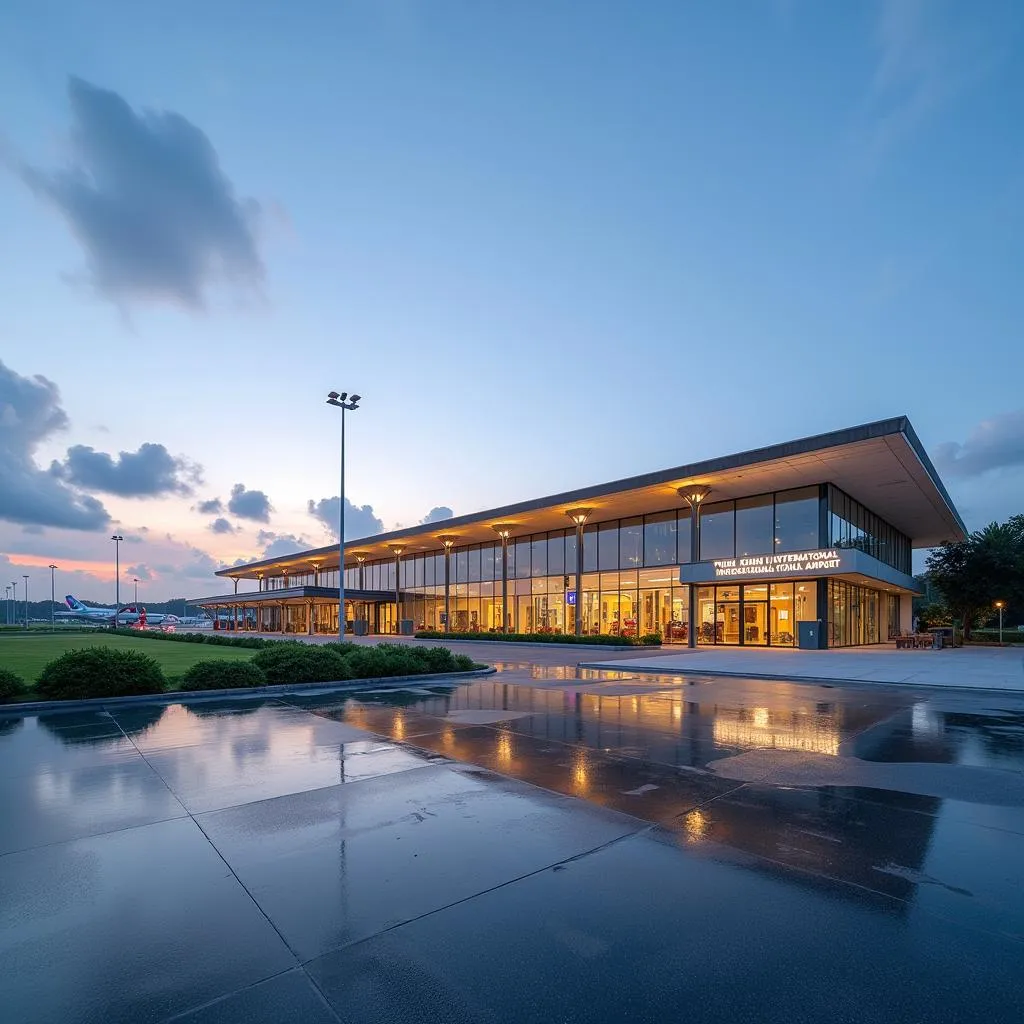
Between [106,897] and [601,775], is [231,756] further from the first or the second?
[601,775]

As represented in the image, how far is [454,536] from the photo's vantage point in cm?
5312

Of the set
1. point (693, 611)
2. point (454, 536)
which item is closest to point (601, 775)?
point (693, 611)

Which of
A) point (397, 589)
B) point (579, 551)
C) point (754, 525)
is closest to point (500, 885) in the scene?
point (754, 525)

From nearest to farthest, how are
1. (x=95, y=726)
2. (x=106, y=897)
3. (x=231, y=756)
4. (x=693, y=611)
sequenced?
(x=106, y=897)
(x=231, y=756)
(x=95, y=726)
(x=693, y=611)

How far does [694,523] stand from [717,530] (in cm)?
432

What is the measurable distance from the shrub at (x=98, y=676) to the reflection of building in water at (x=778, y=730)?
1319 centimetres

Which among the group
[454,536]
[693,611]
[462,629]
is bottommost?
[462,629]

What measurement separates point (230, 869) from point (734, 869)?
4114 mm

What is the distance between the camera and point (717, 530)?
126ft

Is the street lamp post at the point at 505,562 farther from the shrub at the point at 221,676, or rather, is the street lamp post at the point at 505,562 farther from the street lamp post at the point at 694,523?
the shrub at the point at 221,676

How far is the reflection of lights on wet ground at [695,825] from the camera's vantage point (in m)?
5.57

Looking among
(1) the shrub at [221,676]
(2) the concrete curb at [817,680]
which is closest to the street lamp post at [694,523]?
(2) the concrete curb at [817,680]

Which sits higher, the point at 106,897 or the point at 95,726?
the point at 106,897

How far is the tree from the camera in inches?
1656
